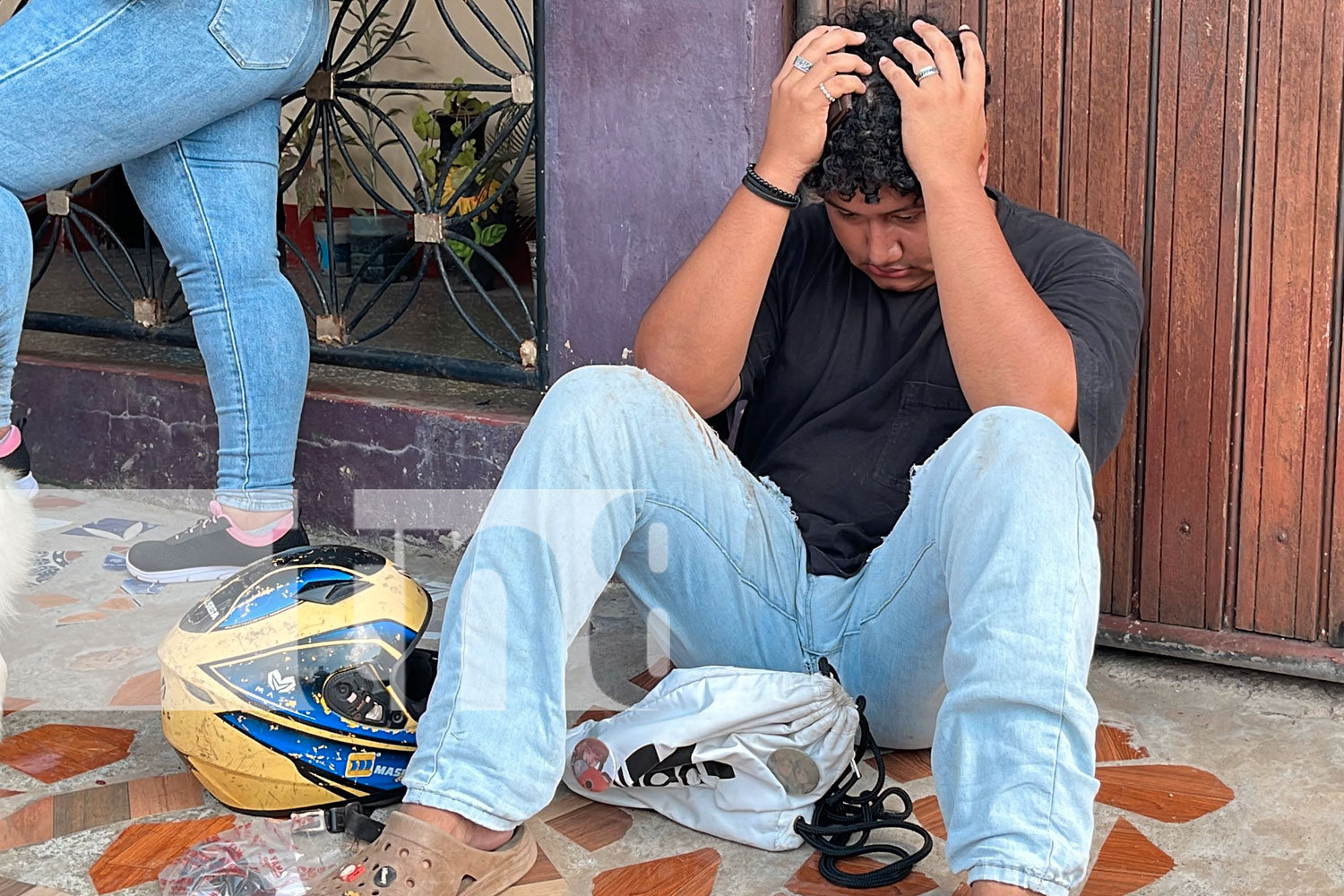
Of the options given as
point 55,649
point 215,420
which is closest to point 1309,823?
point 55,649

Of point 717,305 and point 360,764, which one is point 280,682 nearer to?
point 360,764

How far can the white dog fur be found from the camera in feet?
7.82

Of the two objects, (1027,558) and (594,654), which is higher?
(1027,558)

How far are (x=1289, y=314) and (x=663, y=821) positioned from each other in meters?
1.42

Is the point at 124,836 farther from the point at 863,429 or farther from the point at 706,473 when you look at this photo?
the point at 863,429

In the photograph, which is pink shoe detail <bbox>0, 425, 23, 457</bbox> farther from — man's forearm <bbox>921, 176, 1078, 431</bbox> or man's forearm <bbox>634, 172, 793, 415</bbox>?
man's forearm <bbox>921, 176, 1078, 431</bbox>

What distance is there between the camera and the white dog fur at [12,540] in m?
2.38

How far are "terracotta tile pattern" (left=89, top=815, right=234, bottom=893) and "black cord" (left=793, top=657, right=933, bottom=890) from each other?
0.92m

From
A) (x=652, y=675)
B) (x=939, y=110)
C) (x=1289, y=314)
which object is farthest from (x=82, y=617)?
(x=1289, y=314)

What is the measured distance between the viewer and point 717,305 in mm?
2191

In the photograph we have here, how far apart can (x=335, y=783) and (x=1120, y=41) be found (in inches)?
74.0

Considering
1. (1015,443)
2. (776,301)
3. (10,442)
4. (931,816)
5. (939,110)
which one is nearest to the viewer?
(1015,443)

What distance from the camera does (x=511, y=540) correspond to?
1.89 meters

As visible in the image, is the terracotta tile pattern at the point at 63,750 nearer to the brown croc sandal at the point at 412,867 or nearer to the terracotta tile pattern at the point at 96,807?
the terracotta tile pattern at the point at 96,807
